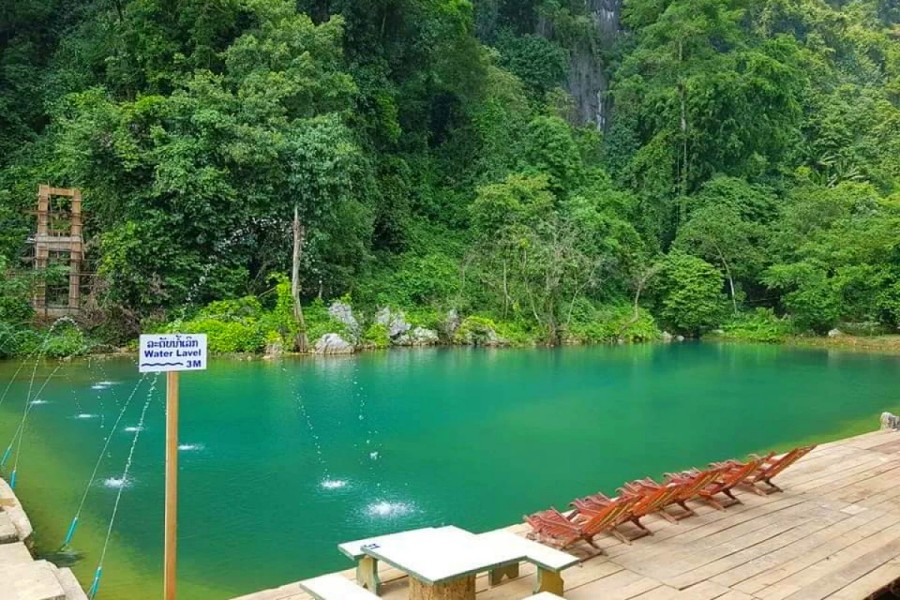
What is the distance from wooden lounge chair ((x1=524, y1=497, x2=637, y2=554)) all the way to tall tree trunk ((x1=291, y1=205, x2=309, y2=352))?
15742mm

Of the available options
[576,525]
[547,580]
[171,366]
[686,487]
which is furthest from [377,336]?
[547,580]

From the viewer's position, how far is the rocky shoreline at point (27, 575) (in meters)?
3.99

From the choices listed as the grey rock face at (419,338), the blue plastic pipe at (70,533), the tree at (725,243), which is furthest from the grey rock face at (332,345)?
the tree at (725,243)

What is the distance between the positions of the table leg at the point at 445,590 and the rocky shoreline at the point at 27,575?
6.74ft

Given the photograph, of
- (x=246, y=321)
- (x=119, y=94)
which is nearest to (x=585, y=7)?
(x=119, y=94)

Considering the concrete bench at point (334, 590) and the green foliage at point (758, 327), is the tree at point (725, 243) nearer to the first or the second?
the green foliage at point (758, 327)

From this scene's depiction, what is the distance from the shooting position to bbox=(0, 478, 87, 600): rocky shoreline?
3994 millimetres

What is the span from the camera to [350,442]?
33.1 feet

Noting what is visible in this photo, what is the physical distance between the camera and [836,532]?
17.6 ft

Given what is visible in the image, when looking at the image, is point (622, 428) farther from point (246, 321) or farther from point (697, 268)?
point (697, 268)

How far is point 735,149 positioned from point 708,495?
34472mm

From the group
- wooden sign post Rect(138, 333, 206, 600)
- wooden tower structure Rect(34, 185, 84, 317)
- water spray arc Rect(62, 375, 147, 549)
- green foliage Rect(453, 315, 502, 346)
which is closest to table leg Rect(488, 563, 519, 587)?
wooden sign post Rect(138, 333, 206, 600)

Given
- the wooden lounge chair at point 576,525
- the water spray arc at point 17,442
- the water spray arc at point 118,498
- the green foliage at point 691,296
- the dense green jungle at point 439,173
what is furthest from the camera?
the green foliage at point 691,296

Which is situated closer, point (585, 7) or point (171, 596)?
point (171, 596)
